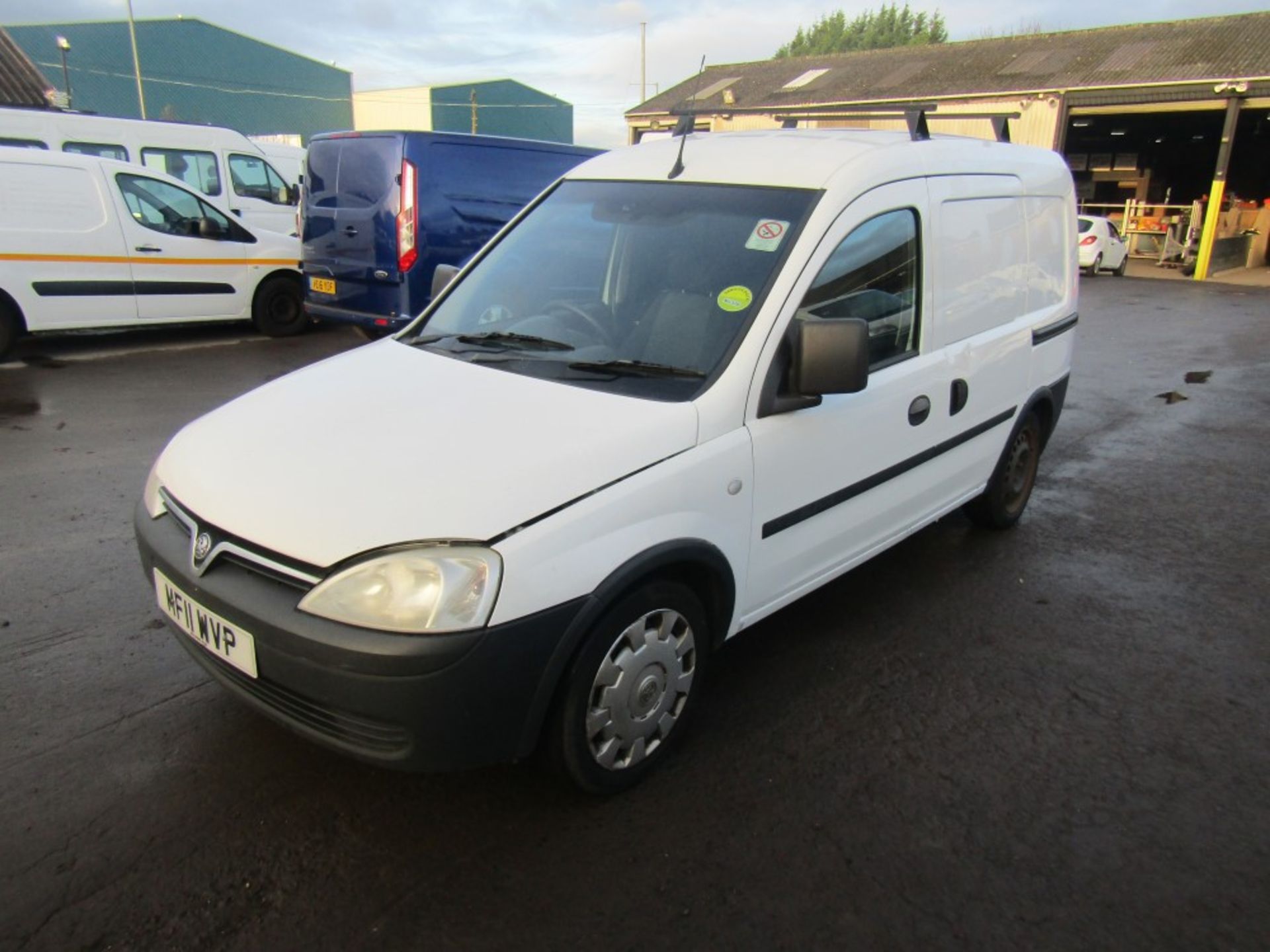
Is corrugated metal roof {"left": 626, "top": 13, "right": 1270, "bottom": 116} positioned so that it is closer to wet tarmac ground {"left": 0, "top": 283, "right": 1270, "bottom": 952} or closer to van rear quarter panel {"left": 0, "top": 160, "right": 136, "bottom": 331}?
van rear quarter panel {"left": 0, "top": 160, "right": 136, "bottom": 331}

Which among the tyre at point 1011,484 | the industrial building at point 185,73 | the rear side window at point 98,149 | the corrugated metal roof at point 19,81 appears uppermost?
the industrial building at point 185,73

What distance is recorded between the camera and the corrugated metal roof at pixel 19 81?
21.1 meters

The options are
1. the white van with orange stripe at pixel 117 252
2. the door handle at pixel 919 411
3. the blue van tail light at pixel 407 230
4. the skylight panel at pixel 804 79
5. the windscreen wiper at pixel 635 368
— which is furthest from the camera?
the skylight panel at pixel 804 79

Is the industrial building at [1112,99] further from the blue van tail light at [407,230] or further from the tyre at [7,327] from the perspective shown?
the tyre at [7,327]

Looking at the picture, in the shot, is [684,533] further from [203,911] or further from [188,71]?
[188,71]

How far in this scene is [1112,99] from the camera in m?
23.1

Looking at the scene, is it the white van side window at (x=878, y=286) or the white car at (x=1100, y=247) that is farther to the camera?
the white car at (x=1100, y=247)

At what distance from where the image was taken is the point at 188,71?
175 ft

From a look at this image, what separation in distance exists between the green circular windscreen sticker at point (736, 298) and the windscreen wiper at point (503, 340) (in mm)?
542

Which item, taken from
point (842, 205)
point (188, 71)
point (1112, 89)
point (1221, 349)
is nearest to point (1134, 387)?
point (1221, 349)

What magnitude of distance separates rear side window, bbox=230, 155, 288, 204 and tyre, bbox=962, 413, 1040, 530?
1311 cm

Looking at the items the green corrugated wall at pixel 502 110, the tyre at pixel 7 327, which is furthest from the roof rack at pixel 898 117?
the green corrugated wall at pixel 502 110

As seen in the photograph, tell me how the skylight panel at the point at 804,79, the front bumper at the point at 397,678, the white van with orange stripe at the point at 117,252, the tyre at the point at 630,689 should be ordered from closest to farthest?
the front bumper at the point at 397,678, the tyre at the point at 630,689, the white van with orange stripe at the point at 117,252, the skylight panel at the point at 804,79

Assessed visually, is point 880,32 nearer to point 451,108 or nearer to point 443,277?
point 451,108
